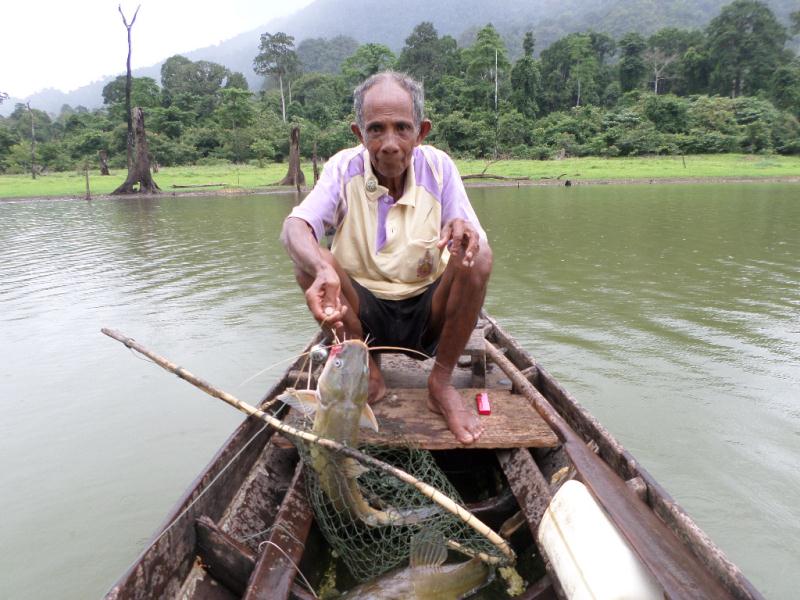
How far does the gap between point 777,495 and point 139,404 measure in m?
4.29

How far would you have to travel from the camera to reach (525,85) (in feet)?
146

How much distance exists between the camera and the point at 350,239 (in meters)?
2.93

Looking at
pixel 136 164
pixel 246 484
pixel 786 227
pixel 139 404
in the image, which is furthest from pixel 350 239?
pixel 136 164

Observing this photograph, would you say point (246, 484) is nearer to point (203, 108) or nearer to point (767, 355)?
point (767, 355)

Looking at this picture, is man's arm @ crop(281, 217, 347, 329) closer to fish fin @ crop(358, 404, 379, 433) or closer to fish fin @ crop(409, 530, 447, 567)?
fish fin @ crop(358, 404, 379, 433)

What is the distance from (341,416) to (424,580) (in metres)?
0.65

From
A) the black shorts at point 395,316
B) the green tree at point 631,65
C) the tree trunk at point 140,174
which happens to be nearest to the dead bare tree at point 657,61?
the green tree at point 631,65

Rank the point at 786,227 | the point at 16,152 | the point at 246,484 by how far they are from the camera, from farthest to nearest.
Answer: the point at 16,152 → the point at 786,227 → the point at 246,484

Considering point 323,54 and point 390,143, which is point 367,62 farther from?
point 323,54

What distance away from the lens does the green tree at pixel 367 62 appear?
5372 centimetres

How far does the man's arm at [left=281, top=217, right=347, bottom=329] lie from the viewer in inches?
84.2

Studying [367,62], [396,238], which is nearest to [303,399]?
[396,238]

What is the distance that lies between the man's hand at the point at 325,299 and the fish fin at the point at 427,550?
85 centimetres

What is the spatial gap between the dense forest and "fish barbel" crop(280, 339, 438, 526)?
109 ft
